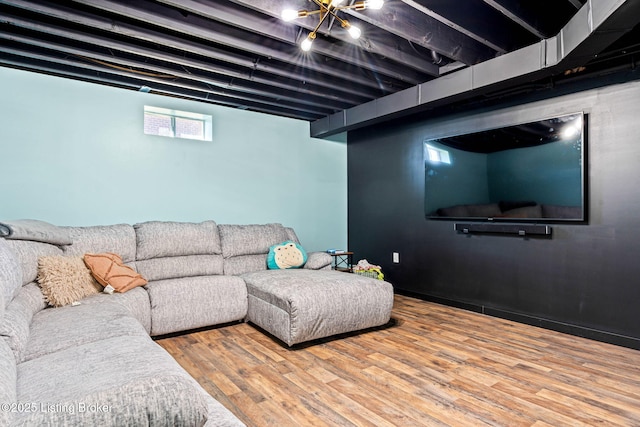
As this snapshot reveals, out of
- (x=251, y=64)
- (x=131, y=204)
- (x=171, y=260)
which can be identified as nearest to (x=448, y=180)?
(x=251, y=64)

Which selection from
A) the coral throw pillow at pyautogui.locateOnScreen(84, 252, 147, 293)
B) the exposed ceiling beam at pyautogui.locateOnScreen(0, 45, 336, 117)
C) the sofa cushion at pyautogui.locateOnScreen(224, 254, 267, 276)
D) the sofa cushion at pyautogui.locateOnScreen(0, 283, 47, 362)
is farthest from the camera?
the sofa cushion at pyautogui.locateOnScreen(224, 254, 267, 276)

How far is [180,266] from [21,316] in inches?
62.1

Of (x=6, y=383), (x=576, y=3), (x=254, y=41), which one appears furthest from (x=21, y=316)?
(x=576, y=3)

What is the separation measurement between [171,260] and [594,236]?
142 inches

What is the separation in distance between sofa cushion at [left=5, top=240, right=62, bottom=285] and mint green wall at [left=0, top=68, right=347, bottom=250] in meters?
0.92

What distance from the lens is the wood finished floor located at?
1.78 metres

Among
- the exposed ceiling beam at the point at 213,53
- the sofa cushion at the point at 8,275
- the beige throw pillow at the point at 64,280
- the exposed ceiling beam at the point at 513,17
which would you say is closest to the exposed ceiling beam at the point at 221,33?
the exposed ceiling beam at the point at 213,53

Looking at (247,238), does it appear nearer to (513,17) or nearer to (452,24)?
(452,24)

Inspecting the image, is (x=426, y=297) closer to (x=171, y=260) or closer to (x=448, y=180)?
(x=448, y=180)

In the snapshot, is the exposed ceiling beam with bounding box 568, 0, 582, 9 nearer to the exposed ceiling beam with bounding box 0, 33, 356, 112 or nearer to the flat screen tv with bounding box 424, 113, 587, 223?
the flat screen tv with bounding box 424, 113, 587, 223

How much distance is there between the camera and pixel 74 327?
1.78 metres

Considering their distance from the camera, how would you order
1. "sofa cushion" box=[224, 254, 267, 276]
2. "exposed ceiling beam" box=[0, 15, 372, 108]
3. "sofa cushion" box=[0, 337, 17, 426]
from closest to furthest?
"sofa cushion" box=[0, 337, 17, 426]
"exposed ceiling beam" box=[0, 15, 372, 108]
"sofa cushion" box=[224, 254, 267, 276]

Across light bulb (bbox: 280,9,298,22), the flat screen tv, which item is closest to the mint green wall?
the flat screen tv

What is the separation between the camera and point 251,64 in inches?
119
